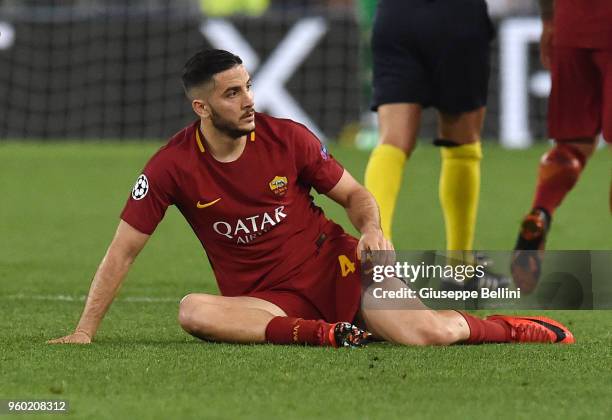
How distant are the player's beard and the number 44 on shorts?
0.57 metres

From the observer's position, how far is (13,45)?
14.2 meters

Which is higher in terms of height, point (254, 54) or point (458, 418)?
point (254, 54)

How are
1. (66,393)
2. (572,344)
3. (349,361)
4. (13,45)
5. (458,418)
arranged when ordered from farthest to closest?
(13,45) → (572,344) → (349,361) → (66,393) → (458,418)

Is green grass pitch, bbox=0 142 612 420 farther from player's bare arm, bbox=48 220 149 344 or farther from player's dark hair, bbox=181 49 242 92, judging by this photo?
player's dark hair, bbox=181 49 242 92

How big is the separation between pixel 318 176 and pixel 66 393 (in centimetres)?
145

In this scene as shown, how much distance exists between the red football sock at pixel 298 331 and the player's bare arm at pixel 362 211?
0.90ft

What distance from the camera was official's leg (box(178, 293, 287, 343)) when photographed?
4918mm

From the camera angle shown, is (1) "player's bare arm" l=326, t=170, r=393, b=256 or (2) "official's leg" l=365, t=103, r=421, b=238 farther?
(2) "official's leg" l=365, t=103, r=421, b=238

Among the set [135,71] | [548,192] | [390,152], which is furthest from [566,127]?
[135,71]

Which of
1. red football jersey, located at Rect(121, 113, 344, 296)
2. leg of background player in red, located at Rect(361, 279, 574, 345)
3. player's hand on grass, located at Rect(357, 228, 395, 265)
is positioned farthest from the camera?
red football jersey, located at Rect(121, 113, 344, 296)

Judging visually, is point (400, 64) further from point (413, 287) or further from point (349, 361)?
point (349, 361)

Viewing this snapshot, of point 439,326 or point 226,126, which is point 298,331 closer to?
point 439,326

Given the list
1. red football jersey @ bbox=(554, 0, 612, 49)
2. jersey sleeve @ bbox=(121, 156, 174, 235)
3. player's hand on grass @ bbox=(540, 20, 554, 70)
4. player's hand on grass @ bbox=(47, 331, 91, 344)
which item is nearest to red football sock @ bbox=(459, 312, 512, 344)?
jersey sleeve @ bbox=(121, 156, 174, 235)

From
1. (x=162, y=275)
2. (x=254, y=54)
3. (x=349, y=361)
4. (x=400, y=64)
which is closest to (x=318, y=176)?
(x=349, y=361)
